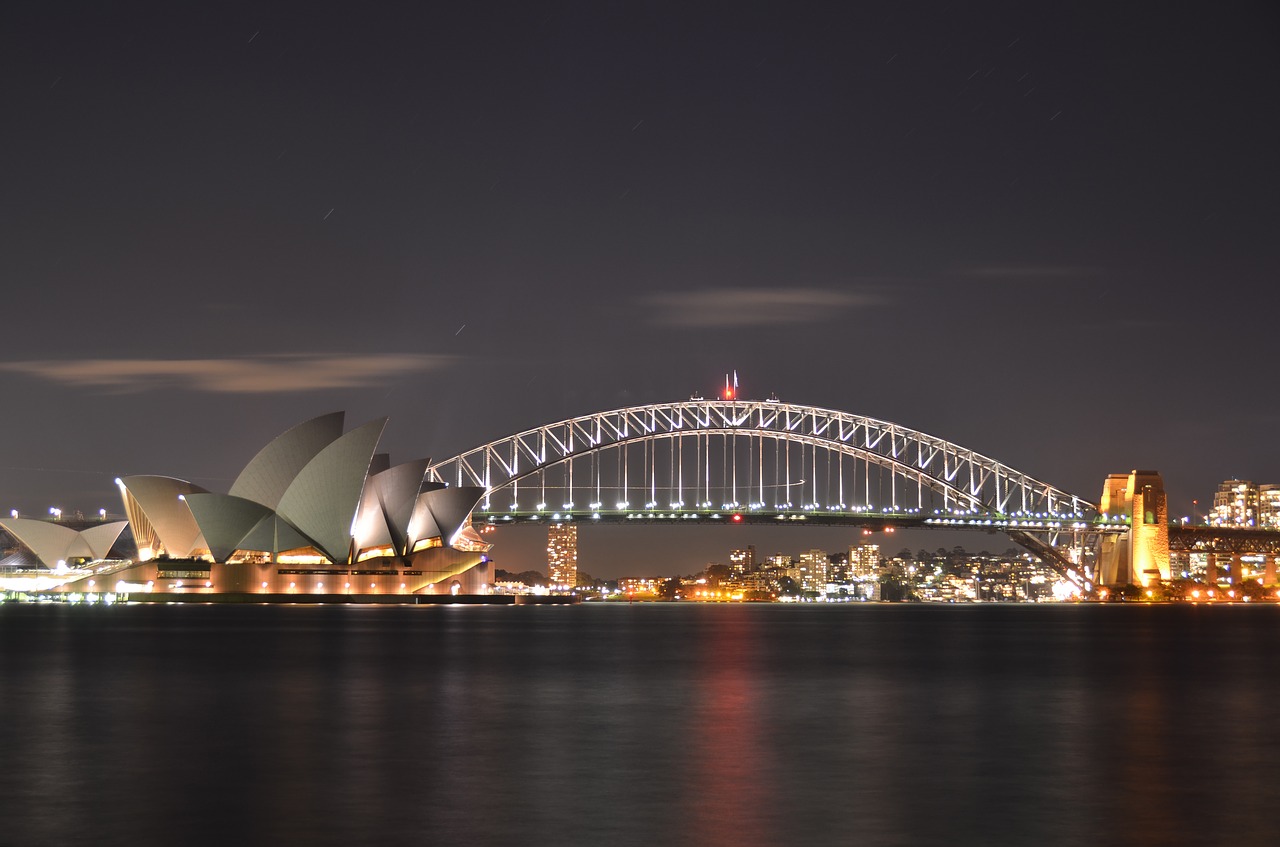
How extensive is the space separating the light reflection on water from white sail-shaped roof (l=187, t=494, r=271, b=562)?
5166 cm

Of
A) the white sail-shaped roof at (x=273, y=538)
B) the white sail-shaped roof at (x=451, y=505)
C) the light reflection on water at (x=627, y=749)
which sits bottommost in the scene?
the light reflection on water at (x=627, y=749)

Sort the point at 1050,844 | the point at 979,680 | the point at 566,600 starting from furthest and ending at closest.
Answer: the point at 566,600, the point at 979,680, the point at 1050,844

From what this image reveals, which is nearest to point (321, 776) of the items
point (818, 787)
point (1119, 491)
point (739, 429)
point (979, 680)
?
point (818, 787)

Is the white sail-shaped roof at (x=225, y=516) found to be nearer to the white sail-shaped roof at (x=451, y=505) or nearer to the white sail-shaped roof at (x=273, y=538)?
the white sail-shaped roof at (x=273, y=538)

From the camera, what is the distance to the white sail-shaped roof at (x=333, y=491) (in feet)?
298

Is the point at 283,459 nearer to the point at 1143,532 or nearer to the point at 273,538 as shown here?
the point at 273,538

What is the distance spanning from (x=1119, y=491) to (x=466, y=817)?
412ft

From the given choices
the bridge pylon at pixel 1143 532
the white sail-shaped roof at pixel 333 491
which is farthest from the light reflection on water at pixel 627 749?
the bridge pylon at pixel 1143 532

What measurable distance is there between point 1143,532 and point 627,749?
381 feet

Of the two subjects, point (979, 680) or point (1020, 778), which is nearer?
point (1020, 778)

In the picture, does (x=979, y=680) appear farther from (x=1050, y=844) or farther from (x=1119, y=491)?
(x=1119, y=491)

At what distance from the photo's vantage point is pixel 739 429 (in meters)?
123

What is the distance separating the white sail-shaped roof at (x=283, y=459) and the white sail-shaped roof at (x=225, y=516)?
27.7 inches

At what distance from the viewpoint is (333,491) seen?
9456 cm
